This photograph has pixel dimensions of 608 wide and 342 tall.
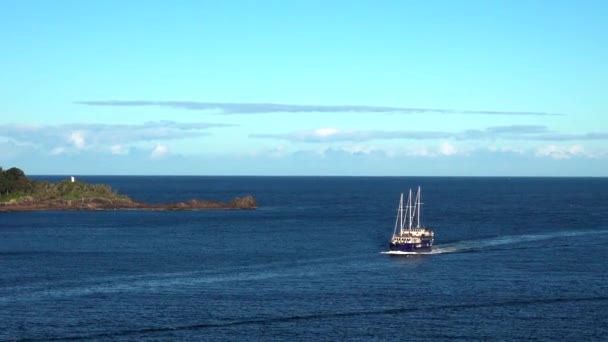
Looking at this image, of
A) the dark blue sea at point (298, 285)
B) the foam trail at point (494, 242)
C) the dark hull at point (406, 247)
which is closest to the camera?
the dark blue sea at point (298, 285)

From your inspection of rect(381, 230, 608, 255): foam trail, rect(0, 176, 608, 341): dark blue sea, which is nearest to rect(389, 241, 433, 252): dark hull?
rect(381, 230, 608, 255): foam trail

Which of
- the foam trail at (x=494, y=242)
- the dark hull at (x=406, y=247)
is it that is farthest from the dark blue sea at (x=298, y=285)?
the dark hull at (x=406, y=247)

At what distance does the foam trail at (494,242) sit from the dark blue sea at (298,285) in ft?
1.31

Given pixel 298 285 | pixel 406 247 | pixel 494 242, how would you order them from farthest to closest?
pixel 494 242 < pixel 406 247 < pixel 298 285

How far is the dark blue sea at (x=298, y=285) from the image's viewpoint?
2714 inches

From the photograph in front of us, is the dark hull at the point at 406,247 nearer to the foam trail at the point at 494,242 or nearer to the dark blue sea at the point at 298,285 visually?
the foam trail at the point at 494,242

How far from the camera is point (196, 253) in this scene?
392 feet

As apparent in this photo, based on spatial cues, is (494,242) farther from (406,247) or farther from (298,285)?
(298,285)

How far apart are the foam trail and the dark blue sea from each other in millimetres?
399

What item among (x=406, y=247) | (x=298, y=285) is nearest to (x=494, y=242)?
(x=406, y=247)

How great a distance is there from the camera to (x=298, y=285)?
89375 mm

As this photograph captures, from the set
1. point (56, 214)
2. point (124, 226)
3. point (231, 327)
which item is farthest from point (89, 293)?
point (56, 214)

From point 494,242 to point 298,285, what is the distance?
172 feet

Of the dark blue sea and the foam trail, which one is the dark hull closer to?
the foam trail
